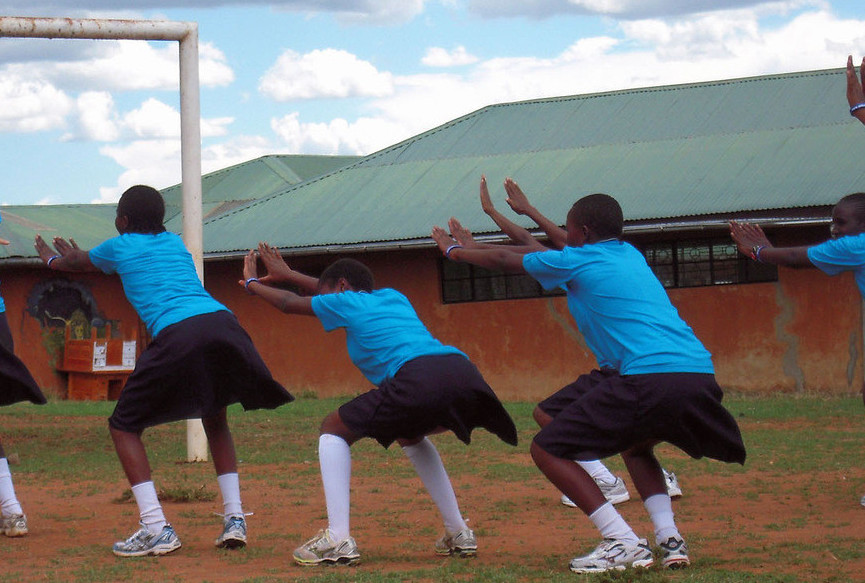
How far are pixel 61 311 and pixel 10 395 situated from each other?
14.6 m

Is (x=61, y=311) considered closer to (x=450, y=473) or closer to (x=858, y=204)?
(x=450, y=473)

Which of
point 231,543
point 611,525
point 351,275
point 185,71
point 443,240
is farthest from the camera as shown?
point 185,71

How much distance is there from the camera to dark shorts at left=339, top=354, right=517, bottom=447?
620cm

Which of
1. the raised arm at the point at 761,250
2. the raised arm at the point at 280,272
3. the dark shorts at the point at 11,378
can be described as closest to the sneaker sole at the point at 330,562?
the raised arm at the point at 280,272

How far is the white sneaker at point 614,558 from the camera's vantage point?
587cm

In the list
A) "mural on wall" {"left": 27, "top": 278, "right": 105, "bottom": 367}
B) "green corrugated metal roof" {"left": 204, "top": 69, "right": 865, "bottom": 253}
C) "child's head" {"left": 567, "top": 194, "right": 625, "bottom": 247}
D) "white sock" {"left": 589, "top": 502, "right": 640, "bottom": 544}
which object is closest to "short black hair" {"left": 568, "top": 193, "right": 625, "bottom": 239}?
"child's head" {"left": 567, "top": 194, "right": 625, "bottom": 247}

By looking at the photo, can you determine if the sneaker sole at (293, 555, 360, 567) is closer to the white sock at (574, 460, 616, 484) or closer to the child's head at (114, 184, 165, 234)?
the child's head at (114, 184, 165, 234)

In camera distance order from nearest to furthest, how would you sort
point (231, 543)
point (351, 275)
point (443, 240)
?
point (443, 240) < point (351, 275) < point (231, 543)

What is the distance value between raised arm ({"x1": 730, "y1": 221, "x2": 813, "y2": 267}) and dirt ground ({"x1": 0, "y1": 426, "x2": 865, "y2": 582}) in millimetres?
1505

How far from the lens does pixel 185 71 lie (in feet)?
37.1

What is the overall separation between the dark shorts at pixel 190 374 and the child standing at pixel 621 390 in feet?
5.44

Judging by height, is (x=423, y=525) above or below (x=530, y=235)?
below

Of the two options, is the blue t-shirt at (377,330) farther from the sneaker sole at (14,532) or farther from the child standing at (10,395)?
the sneaker sole at (14,532)

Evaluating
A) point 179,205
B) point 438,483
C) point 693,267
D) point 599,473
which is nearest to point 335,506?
point 438,483
